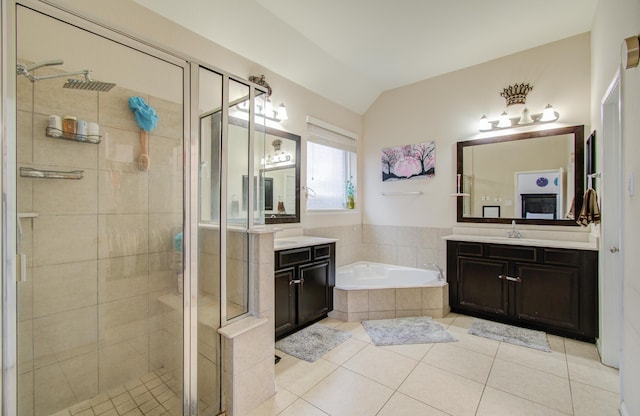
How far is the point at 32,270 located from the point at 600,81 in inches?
172

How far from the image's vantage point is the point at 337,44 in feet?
10.2

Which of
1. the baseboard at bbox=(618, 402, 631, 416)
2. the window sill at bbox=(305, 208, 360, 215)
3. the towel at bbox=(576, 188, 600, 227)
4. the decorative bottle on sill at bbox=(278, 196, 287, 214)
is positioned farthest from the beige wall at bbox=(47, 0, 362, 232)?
the baseboard at bbox=(618, 402, 631, 416)

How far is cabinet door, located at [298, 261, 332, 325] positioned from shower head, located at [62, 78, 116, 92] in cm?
210

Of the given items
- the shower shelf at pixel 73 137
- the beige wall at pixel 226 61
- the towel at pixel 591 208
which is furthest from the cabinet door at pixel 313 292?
the towel at pixel 591 208

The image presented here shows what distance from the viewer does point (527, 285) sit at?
283cm

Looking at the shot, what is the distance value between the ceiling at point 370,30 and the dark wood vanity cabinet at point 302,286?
6.72ft

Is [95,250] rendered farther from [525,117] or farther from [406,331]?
[525,117]

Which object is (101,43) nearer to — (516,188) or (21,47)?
(21,47)

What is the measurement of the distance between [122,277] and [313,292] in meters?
1.69

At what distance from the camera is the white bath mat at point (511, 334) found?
2.54 meters

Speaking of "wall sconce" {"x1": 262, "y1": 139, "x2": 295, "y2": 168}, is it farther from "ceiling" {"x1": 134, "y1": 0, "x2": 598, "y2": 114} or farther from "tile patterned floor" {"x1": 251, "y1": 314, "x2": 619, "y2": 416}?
"tile patterned floor" {"x1": 251, "y1": 314, "x2": 619, "y2": 416}

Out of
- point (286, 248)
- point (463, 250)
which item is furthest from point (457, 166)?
point (286, 248)

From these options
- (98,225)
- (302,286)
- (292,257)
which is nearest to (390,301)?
(302,286)

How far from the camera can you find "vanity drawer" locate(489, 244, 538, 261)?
111 inches
